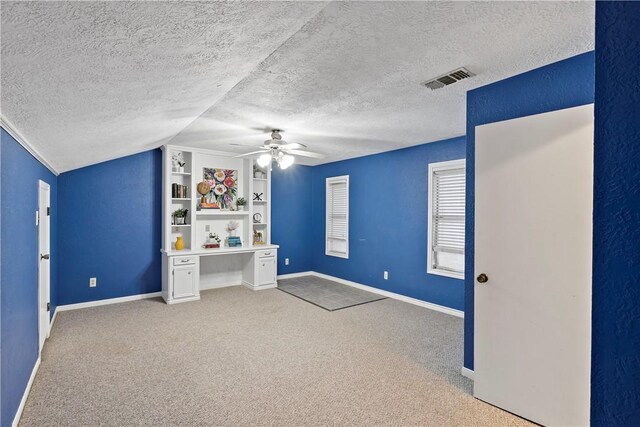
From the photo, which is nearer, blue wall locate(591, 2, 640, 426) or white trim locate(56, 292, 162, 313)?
blue wall locate(591, 2, 640, 426)

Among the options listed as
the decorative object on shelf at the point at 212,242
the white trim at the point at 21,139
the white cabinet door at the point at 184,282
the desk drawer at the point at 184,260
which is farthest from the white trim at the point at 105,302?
the white trim at the point at 21,139

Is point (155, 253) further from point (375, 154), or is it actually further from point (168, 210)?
point (375, 154)

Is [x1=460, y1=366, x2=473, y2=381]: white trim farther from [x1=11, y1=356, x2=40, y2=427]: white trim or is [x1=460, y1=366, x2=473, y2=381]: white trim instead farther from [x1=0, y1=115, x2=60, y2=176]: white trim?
[x1=0, y1=115, x2=60, y2=176]: white trim

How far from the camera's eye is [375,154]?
5770mm

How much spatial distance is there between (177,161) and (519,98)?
4.77 metres

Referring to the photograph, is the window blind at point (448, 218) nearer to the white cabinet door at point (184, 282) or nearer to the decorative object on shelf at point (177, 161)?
the white cabinet door at point (184, 282)

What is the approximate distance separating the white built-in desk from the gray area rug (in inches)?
18.3

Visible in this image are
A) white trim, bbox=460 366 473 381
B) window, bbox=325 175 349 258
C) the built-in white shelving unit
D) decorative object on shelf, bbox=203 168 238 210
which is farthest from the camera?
window, bbox=325 175 349 258

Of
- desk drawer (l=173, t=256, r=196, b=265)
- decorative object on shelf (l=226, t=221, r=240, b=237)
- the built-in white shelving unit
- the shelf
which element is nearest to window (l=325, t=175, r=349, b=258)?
the built-in white shelving unit

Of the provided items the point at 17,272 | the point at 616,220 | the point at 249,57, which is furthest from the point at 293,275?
the point at 616,220

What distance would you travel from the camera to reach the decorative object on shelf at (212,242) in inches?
222

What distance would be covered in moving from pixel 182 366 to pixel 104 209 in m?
3.02

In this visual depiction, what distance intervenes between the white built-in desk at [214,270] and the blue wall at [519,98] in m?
3.76

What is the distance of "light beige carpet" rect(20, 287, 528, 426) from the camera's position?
2.37 metres
